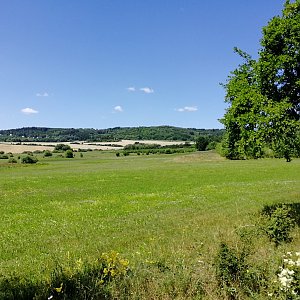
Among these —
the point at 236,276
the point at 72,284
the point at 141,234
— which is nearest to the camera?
the point at 72,284

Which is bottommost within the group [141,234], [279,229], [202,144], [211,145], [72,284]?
[141,234]

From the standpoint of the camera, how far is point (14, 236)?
1822 cm

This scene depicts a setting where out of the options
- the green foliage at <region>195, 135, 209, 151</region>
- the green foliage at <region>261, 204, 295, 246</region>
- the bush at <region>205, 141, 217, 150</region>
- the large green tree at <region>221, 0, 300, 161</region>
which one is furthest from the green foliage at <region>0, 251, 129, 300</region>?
the green foliage at <region>195, 135, 209, 151</region>

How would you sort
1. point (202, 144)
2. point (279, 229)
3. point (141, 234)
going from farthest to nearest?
point (202, 144)
point (141, 234)
point (279, 229)

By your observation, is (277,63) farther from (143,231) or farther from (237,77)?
(143,231)

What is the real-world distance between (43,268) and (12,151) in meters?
176

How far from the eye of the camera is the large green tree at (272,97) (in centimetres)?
1714

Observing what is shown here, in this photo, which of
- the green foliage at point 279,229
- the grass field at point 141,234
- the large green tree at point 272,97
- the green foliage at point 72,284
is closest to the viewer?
the green foliage at point 72,284

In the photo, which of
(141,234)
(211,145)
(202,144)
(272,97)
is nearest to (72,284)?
(141,234)

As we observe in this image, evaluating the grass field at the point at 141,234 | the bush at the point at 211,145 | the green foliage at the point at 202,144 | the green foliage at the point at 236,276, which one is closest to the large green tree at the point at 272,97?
the grass field at the point at 141,234

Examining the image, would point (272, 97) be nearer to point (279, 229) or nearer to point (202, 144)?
point (279, 229)

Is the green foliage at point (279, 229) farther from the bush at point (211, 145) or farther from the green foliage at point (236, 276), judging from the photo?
the bush at point (211, 145)

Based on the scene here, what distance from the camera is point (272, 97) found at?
18875 mm

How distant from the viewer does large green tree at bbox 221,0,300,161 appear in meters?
17.1
